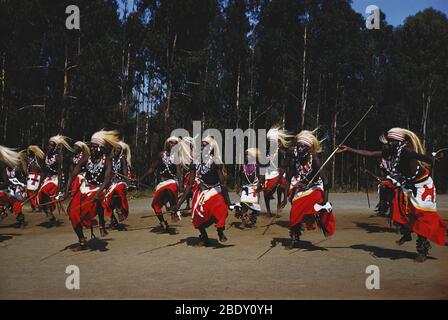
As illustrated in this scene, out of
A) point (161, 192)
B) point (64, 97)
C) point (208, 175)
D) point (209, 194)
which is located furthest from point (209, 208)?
point (64, 97)

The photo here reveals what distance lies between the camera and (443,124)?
1626 inches

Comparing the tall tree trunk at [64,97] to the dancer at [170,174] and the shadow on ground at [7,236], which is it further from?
the dancer at [170,174]

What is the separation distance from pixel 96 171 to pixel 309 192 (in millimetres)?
3972

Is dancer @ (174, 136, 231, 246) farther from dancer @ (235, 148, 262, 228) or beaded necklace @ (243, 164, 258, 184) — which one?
beaded necklace @ (243, 164, 258, 184)

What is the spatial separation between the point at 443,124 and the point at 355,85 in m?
8.53

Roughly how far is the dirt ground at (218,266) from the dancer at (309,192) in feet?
1.88

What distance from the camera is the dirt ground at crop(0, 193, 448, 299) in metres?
6.41

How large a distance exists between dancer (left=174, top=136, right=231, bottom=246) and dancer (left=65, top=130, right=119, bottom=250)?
1605 mm

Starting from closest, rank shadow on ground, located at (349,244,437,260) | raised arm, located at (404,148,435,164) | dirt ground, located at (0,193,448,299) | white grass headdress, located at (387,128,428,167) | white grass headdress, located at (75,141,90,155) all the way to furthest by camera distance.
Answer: dirt ground, located at (0,193,448,299)
raised arm, located at (404,148,435,164)
white grass headdress, located at (387,128,428,167)
shadow on ground, located at (349,244,437,260)
white grass headdress, located at (75,141,90,155)

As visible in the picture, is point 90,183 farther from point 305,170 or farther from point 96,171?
point 305,170

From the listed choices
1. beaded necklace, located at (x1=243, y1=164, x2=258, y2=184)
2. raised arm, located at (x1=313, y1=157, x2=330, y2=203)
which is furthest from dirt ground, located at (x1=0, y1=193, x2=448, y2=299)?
beaded necklace, located at (x1=243, y1=164, x2=258, y2=184)

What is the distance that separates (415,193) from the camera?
867 centimetres

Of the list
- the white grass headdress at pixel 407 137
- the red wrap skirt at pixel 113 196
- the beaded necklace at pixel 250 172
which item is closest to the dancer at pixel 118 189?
the red wrap skirt at pixel 113 196

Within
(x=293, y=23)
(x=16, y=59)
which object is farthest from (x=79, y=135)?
(x=293, y=23)
